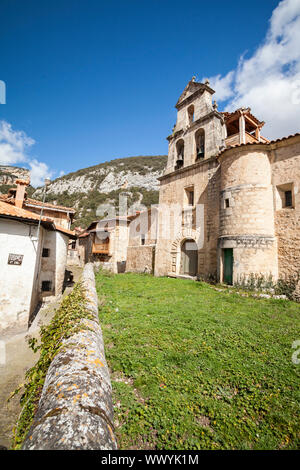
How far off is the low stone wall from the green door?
372 inches

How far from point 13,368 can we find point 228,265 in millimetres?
10309

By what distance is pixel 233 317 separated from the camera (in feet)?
20.9

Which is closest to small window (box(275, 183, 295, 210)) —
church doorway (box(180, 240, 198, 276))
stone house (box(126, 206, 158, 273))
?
church doorway (box(180, 240, 198, 276))

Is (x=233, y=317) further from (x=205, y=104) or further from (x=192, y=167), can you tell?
(x=205, y=104)

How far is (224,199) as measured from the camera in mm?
11625

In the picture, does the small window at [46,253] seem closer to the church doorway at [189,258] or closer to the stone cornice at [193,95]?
the church doorway at [189,258]

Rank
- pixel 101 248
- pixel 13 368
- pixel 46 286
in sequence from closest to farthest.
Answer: pixel 13 368
pixel 46 286
pixel 101 248

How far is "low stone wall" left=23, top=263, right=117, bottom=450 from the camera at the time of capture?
159 centimetres

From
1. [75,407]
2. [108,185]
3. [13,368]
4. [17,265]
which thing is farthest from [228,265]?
[108,185]

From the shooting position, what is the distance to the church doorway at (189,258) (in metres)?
14.4

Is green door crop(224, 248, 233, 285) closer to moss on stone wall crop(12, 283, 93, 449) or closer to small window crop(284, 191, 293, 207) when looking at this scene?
small window crop(284, 191, 293, 207)

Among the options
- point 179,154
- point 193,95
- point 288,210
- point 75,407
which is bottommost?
point 75,407

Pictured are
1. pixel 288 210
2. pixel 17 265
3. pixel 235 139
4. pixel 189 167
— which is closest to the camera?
pixel 17 265

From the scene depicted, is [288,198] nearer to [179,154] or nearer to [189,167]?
[189,167]
